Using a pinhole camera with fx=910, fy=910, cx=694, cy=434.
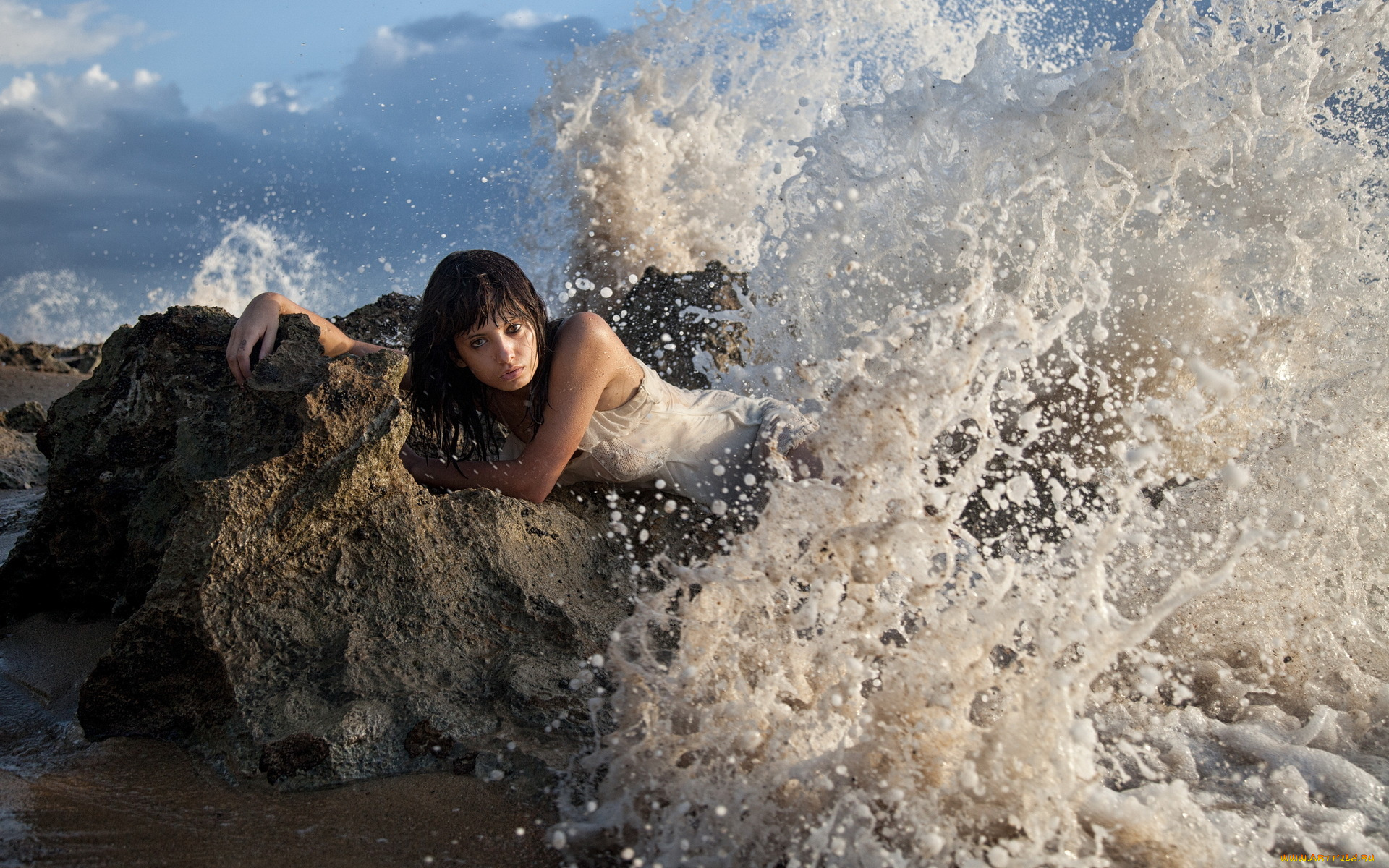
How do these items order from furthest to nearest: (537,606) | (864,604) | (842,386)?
(537,606) < (842,386) < (864,604)

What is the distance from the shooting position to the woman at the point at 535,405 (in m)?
2.85

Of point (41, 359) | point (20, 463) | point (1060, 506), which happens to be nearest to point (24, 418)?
point (20, 463)

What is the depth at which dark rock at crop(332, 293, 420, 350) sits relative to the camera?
4.13 metres

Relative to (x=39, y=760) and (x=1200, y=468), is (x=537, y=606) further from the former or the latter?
(x=1200, y=468)

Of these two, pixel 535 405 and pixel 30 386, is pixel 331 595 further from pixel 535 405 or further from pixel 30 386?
pixel 30 386

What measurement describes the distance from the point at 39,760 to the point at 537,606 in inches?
49.1

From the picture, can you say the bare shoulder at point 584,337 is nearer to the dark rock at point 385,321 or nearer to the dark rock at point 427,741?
the dark rock at point 427,741

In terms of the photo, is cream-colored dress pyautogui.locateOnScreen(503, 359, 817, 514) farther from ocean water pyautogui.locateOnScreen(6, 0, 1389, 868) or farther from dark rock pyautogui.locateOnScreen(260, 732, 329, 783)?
dark rock pyautogui.locateOnScreen(260, 732, 329, 783)

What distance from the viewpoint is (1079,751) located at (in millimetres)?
1940

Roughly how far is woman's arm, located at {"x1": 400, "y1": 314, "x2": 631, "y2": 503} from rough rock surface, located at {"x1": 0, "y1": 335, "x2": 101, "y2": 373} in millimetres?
8727

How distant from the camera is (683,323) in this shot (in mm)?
4844

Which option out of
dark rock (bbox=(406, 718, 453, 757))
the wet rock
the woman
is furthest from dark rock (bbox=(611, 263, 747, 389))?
the wet rock

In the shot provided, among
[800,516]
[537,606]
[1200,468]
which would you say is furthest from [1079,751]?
[1200,468]

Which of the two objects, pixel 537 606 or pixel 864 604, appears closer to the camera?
pixel 864 604
